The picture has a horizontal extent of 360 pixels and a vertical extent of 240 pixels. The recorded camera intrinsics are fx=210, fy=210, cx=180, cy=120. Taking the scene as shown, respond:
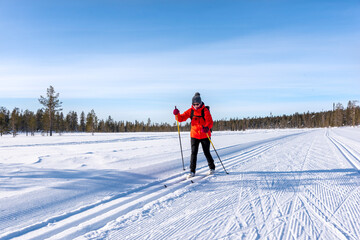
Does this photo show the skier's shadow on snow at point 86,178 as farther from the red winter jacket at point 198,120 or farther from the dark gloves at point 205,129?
the dark gloves at point 205,129

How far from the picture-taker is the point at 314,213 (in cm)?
296

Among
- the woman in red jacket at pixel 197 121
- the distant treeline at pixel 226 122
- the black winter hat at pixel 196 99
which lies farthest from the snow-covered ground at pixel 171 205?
the distant treeline at pixel 226 122

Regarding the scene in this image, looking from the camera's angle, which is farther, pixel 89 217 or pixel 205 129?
pixel 205 129

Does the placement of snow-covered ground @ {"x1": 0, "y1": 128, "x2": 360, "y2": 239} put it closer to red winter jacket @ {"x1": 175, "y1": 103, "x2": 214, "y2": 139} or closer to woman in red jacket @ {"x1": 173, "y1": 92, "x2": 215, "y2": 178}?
woman in red jacket @ {"x1": 173, "y1": 92, "x2": 215, "y2": 178}

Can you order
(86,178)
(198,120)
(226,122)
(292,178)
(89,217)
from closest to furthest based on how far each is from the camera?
(89,217) → (86,178) → (292,178) → (198,120) → (226,122)

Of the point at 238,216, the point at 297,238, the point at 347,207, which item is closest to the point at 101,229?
the point at 238,216

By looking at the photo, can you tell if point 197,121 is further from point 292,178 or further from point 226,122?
point 226,122

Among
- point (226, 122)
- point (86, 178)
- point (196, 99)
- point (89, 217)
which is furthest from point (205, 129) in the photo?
point (226, 122)

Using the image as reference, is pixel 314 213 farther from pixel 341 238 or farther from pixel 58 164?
pixel 58 164

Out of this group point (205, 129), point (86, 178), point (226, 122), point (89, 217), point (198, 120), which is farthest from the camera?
point (226, 122)

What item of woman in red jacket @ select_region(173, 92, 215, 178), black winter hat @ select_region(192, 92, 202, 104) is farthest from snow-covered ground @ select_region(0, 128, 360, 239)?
black winter hat @ select_region(192, 92, 202, 104)

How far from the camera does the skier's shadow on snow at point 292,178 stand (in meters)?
4.34

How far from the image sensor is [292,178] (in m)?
4.92

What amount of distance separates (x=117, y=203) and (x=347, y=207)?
11.5 ft
